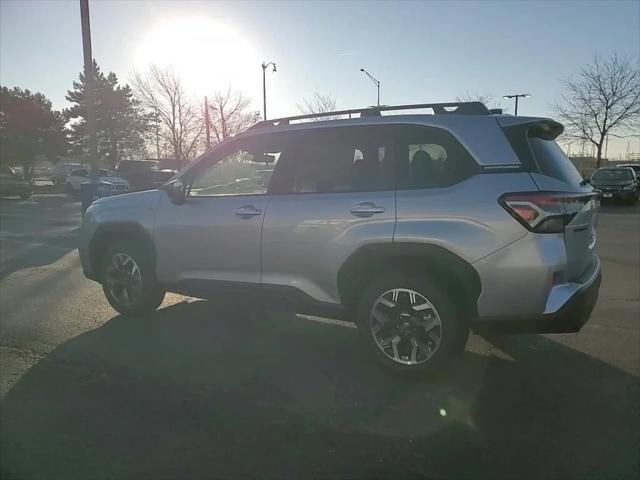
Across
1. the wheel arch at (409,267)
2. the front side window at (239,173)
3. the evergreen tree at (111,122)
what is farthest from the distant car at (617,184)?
the evergreen tree at (111,122)

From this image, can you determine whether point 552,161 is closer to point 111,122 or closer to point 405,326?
point 405,326

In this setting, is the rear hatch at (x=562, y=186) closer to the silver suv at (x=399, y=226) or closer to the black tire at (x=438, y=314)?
the silver suv at (x=399, y=226)

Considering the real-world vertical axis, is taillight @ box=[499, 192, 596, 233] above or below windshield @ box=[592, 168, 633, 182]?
below

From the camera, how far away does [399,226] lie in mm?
3906

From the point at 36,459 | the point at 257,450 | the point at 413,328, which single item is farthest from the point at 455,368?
the point at 36,459

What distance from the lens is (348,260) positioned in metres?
4.10

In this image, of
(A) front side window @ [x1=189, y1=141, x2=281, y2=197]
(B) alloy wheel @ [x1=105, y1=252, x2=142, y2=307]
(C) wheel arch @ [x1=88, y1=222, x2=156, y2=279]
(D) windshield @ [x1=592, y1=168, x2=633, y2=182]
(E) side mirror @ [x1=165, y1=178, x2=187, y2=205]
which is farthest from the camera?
(D) windshield @ [x1=592, y1=168, x2=633, y2=182]

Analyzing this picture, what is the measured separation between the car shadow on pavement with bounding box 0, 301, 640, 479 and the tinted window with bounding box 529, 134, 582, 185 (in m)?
1.51

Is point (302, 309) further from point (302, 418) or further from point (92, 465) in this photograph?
point (92, 465)

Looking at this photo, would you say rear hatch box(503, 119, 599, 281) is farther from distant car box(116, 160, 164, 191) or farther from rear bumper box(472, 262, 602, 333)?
distant car box(116, 160, 164, 191)

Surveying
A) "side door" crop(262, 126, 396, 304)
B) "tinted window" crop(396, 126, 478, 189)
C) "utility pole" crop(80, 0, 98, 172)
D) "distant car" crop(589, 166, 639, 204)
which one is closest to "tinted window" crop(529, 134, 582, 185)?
"tinted window" crop(396, 126, 478, 189)

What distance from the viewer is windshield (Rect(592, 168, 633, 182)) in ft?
74.3

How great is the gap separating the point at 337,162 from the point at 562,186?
170 cm

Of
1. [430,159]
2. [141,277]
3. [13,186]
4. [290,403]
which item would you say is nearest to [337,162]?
[430,159]
